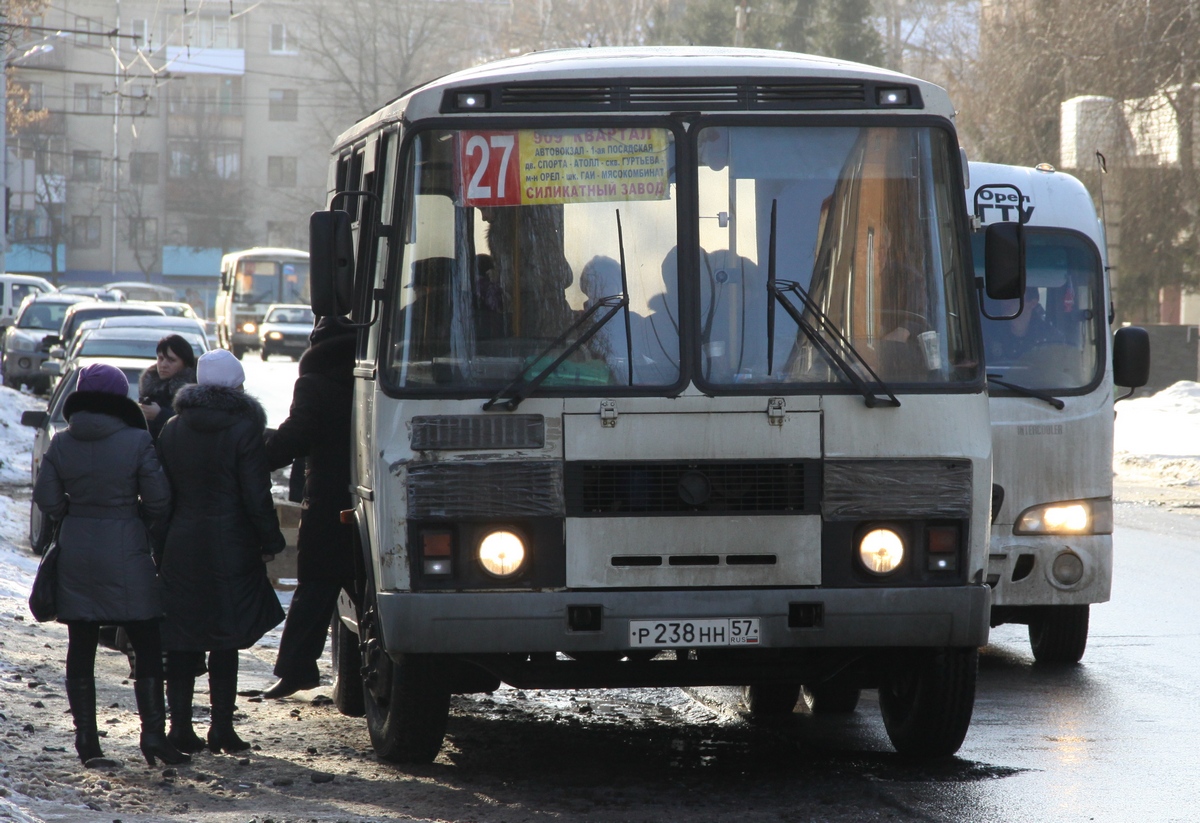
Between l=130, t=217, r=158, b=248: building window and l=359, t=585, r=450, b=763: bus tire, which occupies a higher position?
l=130, t=217, r=158, b=248: building window

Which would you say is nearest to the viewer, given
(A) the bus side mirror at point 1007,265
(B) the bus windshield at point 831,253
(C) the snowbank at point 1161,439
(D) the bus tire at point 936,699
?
(B) the bus windshield at point 831,253

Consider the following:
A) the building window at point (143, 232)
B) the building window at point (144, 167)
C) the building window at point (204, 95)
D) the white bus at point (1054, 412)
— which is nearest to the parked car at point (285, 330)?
the white bus at point (1054, 412)

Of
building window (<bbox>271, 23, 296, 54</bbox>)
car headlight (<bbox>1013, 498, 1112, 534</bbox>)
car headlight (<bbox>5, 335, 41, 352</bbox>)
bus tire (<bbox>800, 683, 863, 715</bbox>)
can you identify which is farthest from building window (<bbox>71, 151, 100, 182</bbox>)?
bus tire (<bbox>800, 683, 863, 715</bbox>)

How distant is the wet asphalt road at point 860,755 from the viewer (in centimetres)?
588

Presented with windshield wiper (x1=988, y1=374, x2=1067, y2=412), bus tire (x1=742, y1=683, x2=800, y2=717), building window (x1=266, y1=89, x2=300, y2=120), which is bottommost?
bus tire (x1=742, y1=683, x2=800, y2=717)

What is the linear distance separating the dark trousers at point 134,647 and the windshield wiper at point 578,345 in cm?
185

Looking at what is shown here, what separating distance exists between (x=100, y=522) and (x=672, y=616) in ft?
7.35

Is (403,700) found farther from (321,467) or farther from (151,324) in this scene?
(151,324)

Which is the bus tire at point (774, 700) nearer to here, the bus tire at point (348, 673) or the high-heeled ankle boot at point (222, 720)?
the bus tire at point (348, 673)

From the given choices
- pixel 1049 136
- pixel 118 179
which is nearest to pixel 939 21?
pixel 1049 136

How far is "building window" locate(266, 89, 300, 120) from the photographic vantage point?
9238 cm

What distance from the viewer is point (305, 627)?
24.0ft

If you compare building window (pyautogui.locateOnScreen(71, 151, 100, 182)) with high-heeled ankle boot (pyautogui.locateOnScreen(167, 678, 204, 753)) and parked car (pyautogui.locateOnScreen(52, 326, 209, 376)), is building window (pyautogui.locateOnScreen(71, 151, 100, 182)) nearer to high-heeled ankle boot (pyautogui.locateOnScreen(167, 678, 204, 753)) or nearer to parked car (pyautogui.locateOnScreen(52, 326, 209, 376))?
parked car (pyautogui.locateOnScreen(52, 326, 209, 376))

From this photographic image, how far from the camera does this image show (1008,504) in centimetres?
857
